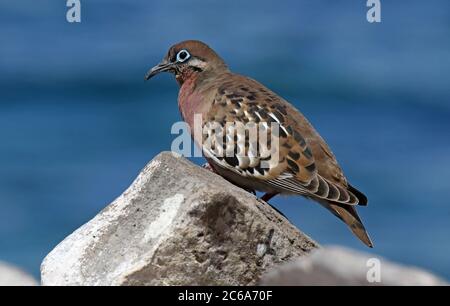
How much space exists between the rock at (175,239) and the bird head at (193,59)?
3.37 metres

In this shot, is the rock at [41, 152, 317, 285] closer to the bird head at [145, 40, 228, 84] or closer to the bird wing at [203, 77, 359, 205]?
the bird wing at [203, 77, 359, 205]

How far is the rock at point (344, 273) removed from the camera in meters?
7.86

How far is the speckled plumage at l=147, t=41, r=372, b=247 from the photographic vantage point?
11.6 meters

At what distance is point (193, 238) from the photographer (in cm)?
884

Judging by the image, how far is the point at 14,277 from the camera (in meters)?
8.88

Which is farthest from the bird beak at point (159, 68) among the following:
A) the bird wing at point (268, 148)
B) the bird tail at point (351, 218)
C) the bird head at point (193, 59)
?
the bird tail at point (351, 218)

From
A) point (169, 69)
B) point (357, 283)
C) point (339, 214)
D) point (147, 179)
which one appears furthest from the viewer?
point (169, 69)

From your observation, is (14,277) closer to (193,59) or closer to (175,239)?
(175,239)

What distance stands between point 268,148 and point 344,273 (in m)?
4.03

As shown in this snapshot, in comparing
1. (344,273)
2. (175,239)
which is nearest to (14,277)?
(175,239)

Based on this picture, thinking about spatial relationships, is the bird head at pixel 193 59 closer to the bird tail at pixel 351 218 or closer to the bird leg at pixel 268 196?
the bird leg at pixel 268 196
